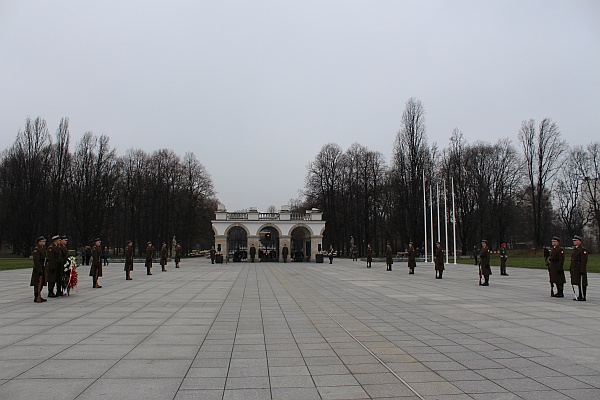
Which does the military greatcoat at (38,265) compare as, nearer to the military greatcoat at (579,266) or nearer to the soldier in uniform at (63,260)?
the soldier in uniform at (63,260)

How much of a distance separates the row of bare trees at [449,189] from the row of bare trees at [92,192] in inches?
707

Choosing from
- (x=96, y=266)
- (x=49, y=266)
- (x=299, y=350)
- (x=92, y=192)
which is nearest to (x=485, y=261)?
(x=299, y=350)

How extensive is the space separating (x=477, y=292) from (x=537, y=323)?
22.4ft

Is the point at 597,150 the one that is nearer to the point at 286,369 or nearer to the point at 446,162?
the point at 446,162

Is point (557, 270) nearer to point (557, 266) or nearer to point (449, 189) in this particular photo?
point (557, 266)

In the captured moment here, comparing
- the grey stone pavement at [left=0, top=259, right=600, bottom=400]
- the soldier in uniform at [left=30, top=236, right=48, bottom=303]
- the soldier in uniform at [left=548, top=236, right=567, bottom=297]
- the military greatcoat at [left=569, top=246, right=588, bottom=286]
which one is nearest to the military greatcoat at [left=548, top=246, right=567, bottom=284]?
the soldier in uniform at [left=548, top=236, right=567, bottom=297]

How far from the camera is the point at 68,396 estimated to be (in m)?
4.93

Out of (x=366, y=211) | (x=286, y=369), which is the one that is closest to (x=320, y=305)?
(x=286, y=369)

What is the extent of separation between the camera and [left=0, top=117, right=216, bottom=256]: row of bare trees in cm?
5212

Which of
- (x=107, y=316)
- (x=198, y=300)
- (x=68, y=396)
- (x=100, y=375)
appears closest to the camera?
(x=68, y=396)

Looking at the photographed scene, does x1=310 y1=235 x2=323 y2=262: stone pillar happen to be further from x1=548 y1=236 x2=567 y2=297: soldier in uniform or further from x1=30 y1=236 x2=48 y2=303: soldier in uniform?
x1=30 y1=236 x2=48 y2=303: soldier in uniform

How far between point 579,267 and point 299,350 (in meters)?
10.6

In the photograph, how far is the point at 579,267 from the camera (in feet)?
45.0

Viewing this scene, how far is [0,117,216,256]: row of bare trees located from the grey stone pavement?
42360mm
